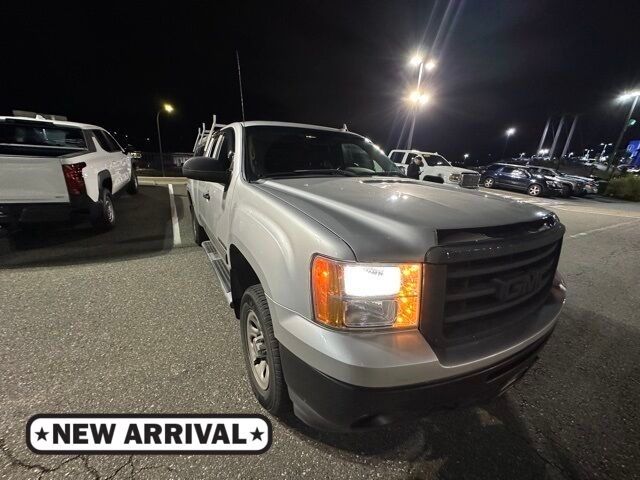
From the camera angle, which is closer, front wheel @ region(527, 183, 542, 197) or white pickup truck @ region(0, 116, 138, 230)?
white pickup truck @ region(0, 116, 138, 230)

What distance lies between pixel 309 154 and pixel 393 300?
2.07 metres

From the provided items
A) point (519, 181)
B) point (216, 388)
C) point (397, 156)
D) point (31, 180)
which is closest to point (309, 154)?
point (216, 388)

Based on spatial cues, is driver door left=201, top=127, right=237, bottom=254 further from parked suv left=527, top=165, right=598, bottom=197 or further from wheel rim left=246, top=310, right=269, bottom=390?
parked suv left=527, top=165, right=598, bottom=197

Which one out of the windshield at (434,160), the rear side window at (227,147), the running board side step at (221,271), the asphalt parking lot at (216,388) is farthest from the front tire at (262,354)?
the windshield at (434,160)

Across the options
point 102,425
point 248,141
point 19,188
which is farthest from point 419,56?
point 102,425

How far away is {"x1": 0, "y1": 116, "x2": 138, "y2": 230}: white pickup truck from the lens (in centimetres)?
387

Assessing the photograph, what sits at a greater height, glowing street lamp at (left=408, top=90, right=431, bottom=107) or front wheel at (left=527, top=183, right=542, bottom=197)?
glowing street lamp at (left=408, top=90, right=431, bottom=107)

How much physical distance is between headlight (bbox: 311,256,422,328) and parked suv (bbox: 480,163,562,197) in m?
18.1

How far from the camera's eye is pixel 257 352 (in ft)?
6.19

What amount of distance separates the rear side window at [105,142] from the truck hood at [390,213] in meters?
6.00

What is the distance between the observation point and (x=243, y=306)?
1.95 m

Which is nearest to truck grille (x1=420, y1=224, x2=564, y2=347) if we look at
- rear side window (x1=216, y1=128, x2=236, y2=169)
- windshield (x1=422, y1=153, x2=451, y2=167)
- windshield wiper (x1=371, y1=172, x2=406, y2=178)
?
windshield wiper (x1=371, y1=172, x2=406, y2=178)

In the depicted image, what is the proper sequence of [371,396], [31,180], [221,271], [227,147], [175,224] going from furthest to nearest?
[175,224] < [31,180] < [227,147] < [221,271] < [371,396]

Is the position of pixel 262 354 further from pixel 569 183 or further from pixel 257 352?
pixel 569 183
